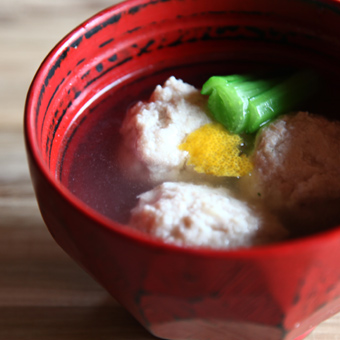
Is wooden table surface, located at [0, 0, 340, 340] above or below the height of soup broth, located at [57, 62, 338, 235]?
below

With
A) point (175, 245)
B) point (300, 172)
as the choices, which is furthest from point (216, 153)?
point (175, 245)

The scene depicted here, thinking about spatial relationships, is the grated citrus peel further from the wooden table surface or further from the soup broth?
the wooden table surface

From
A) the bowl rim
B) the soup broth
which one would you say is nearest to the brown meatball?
the soup broth

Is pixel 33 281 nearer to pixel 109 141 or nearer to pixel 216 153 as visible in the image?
pixel 109 141

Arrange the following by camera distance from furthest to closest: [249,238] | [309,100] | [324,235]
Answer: [309,100], [249,238], [324,235]

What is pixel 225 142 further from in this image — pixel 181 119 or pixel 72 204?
pixel 72 204

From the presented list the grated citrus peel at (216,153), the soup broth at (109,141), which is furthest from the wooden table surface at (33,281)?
the grated citrus peel at (216,153)

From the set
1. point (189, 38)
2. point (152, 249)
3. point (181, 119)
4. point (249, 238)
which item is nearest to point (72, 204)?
point (152, 249)
